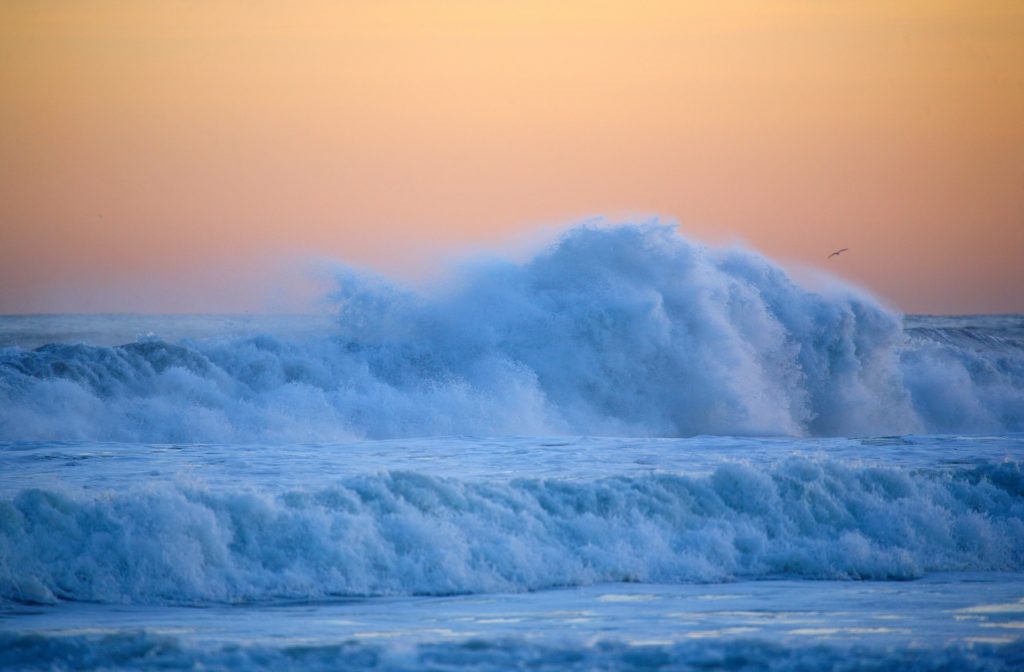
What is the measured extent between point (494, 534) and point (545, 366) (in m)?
12.1

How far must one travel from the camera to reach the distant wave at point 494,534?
36.2ft

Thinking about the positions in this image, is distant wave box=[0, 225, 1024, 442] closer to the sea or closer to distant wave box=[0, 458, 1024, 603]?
the sea

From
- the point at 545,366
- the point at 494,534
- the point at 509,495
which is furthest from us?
the point at 545,366

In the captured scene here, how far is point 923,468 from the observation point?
A: 50.9 feet

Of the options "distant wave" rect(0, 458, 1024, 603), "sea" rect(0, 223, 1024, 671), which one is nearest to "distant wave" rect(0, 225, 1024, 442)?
"sea" rect(0, 223, 1024, 671)

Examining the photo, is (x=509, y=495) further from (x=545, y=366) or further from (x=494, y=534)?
(x=545, y=366)

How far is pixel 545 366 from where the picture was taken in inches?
956

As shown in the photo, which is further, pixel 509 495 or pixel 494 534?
pixel 509 495

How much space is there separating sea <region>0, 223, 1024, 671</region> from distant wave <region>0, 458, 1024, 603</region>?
3cm

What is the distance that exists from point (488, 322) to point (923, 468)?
436 inches

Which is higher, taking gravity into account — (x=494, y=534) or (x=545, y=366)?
(x=545, y=366)

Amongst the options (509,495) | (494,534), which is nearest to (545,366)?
(509,495)

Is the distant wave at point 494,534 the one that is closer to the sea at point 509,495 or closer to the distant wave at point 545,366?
the sea at point 509,495

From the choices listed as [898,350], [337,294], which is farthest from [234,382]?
[898,350]
